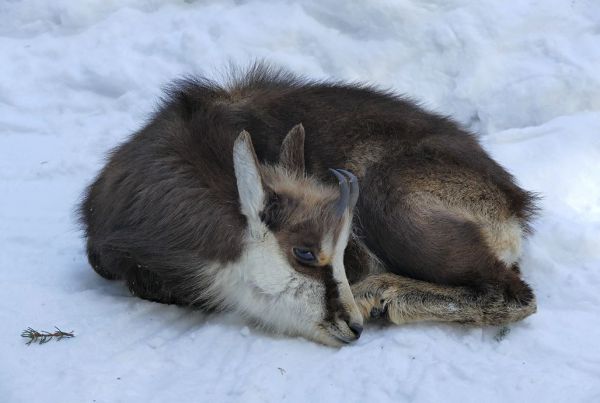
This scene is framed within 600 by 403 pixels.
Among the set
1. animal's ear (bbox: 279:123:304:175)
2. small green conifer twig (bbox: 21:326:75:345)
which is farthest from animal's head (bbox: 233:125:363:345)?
small green conifer twig (bbox: 21:326:75:345)

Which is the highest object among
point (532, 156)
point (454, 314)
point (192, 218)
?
point (192, 218)

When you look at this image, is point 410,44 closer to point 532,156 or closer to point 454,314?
point 532,156

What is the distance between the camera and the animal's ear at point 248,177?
4609mm

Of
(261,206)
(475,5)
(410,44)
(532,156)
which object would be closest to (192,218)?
(261,206)

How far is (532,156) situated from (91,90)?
15.0 ft

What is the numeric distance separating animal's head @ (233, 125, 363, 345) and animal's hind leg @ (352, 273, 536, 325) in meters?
0.36

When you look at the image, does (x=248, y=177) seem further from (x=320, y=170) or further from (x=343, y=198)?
(x=320, y=170)

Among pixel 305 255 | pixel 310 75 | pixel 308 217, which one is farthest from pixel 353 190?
pixel 310 75

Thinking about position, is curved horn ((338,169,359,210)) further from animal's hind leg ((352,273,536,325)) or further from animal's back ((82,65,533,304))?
animal's hind leg ((352,273,536,325))

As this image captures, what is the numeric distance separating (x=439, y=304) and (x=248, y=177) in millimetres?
1380

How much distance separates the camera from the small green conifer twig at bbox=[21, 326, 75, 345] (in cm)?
466

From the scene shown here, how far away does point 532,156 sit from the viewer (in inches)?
279

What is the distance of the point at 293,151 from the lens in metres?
5.23

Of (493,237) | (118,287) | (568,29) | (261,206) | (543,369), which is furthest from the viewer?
(568,29)
